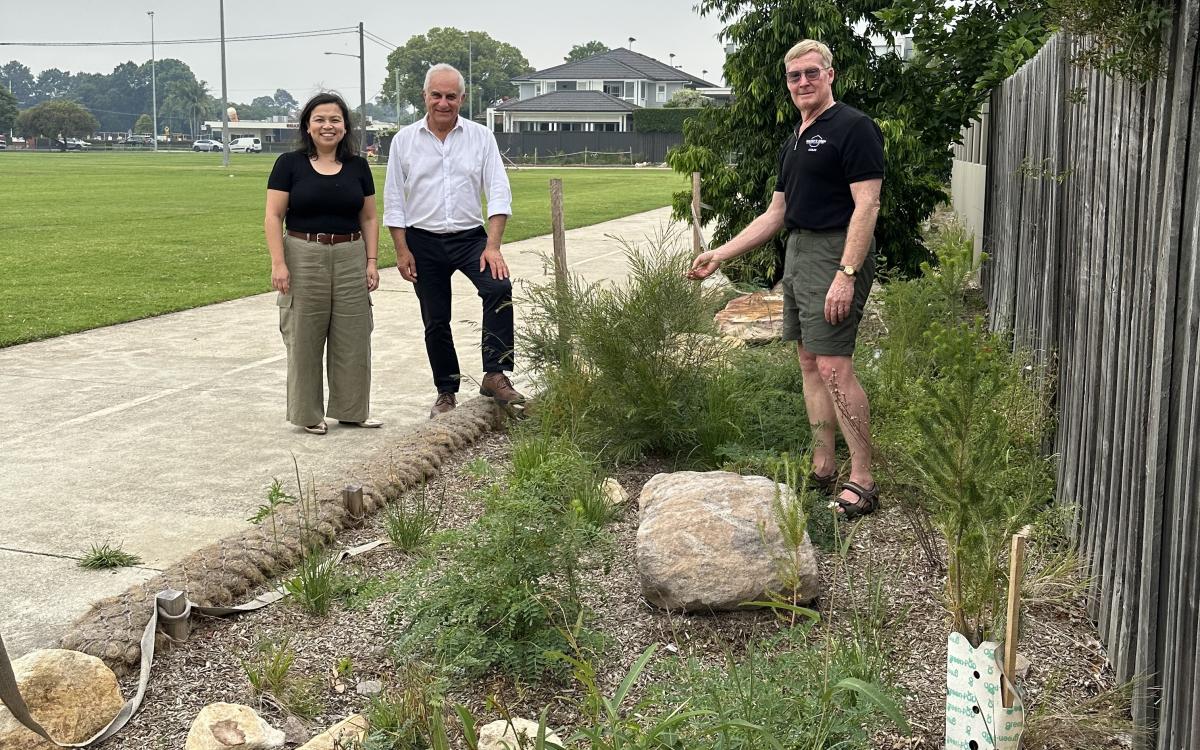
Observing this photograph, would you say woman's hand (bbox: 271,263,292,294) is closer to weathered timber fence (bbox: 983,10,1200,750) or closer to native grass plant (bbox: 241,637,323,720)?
native grass plant (bbox: 241,637,323,720)

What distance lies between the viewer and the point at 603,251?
17.4m

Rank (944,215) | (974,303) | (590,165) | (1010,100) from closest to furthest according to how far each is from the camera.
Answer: (1010,100)
(974,303)
(944,215)
(590,165)

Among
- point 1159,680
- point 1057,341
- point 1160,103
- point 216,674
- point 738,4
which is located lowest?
point 216,674

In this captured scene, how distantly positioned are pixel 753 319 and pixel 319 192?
3.94 meters

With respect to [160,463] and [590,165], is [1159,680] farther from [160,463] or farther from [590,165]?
[590,165]

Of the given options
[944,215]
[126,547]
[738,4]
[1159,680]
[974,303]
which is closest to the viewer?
[1159,680]

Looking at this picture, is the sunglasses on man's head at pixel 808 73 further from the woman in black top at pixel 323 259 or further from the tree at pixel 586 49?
the tree at pixel 586 49

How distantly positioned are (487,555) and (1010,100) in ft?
20.5

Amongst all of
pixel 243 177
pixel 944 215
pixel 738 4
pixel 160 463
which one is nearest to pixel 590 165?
pixel 243 177

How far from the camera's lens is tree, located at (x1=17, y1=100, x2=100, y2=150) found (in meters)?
117

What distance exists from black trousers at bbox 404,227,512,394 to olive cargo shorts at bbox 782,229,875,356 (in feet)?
7.87

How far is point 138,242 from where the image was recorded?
19.2 metres

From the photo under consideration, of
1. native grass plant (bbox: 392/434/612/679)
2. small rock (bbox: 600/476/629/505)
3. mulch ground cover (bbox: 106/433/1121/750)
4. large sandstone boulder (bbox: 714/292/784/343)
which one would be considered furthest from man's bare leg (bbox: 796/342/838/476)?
large sandstone boulder (bbox: 714/292/784/343)

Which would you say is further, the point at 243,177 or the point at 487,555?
the point at 243,177
